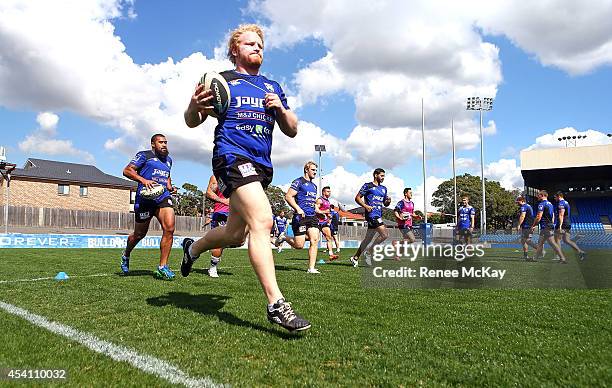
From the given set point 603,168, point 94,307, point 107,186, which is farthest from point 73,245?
point 603,168

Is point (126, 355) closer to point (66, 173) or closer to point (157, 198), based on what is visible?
point (157, 198)

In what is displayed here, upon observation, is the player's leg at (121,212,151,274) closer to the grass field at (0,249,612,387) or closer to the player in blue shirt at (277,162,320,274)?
the grass field at (0,249,612,387)

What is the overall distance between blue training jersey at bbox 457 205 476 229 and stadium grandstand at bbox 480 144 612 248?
33.6m

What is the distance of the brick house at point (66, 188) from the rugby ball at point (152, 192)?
44.4 metres

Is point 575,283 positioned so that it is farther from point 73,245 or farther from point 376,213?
point 73,245

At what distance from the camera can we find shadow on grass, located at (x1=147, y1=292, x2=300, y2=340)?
316cm

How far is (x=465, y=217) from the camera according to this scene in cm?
1648

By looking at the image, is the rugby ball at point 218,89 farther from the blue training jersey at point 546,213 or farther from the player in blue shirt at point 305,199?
the blue training jersey at point 546,213

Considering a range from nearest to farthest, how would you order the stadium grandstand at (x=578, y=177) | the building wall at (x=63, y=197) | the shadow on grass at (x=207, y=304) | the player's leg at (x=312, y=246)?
the shadow on grass at (x=207, y=304) < the player's leg at (x=312, y=246) < the building wall at (x=63, y=197) < the stadium grandstand at (x=578, y=177)

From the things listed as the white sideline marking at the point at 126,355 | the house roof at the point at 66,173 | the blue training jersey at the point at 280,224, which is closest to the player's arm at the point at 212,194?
the white sideline marking at the point at 126,355

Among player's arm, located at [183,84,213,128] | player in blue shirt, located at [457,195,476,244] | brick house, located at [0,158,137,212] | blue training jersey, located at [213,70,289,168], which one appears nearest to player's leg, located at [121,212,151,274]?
player's arm, located at [183,84,213,128]

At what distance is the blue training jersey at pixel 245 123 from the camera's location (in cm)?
335

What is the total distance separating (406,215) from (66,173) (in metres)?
44.7

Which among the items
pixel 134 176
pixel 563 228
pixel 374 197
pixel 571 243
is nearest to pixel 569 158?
pixel 563 228
